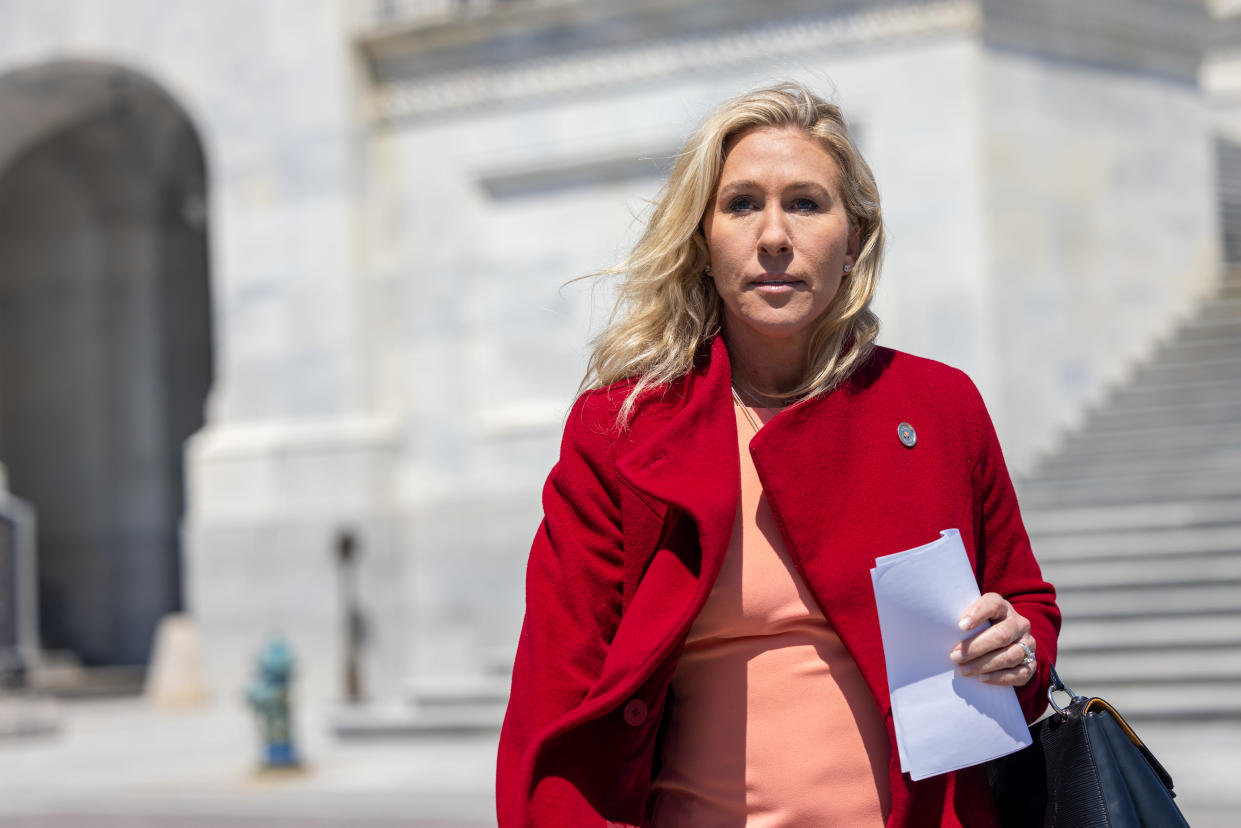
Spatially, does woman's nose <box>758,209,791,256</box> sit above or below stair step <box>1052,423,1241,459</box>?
below

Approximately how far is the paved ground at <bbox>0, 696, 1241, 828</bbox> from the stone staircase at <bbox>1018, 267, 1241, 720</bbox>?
62cm

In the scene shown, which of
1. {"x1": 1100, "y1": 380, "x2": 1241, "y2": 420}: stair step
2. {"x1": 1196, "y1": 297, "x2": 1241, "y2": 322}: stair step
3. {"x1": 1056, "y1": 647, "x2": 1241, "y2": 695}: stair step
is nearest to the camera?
{"x1": 1056, "y1": 647, "x2": 1241, "y2": 695}: stair step

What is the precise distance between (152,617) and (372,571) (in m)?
7.49

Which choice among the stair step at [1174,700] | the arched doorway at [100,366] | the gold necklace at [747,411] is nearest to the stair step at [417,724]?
the stair step at [1174,700]

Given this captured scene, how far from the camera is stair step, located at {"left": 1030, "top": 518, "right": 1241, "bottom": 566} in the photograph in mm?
10312

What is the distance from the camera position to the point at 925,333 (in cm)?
1226

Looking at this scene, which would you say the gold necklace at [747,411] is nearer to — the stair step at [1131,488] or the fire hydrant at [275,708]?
the fire hydrant at [275,708]

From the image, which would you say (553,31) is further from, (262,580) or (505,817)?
(505,817)

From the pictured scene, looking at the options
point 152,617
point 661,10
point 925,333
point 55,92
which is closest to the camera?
point 925,333

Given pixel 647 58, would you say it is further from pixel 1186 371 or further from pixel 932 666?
pixel 932 666

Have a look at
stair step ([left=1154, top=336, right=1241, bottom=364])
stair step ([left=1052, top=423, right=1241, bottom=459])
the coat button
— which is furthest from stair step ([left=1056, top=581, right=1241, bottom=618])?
the coat button

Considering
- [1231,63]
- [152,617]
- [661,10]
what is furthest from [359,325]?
[1231,63]

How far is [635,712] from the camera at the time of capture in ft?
6.95

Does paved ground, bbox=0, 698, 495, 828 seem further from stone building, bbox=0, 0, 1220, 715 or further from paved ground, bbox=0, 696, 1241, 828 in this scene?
stone building, bbox=0, 0, 1220, 715
